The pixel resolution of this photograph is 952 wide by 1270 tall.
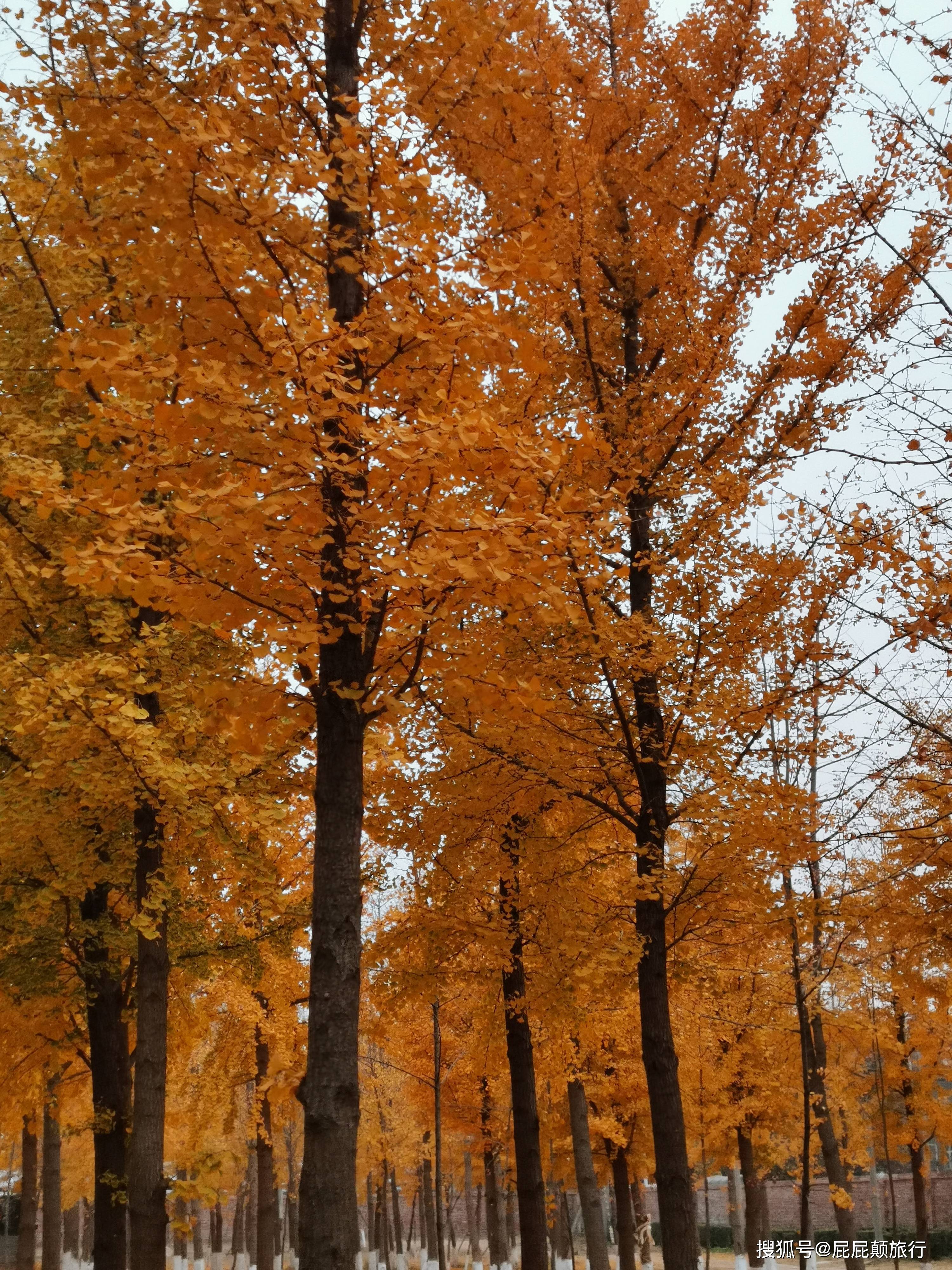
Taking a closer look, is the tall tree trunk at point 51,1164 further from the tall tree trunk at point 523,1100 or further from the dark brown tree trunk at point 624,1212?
the dark brown tree trunk at point 624,1212

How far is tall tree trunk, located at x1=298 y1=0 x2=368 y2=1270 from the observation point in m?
3.54

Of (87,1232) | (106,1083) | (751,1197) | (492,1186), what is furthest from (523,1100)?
(87,1232)

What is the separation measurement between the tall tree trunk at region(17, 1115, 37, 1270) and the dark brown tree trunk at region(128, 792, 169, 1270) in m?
8.13

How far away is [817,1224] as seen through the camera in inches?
1293

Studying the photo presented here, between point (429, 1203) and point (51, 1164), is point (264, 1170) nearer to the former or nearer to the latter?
point (51, 1164)

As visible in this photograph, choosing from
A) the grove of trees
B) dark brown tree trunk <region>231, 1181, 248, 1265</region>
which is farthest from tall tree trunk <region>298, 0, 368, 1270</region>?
dark brown tree trunk <region>231, 1181, 248, 1265</region>

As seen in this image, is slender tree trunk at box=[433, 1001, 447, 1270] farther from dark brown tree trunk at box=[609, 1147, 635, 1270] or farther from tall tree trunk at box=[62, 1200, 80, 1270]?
tall tree trunk at box=[62, 1200, 80, 1270]

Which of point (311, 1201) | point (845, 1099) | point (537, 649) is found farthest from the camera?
point (845, 1099)

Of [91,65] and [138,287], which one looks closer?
[91,65]

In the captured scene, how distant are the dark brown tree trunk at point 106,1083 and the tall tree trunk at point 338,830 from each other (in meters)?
5.52

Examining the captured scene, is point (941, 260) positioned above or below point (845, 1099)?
above

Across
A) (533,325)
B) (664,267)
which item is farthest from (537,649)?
(664,267)

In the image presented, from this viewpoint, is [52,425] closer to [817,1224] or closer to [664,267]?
[664,267]

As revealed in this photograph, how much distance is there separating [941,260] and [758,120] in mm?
1847
